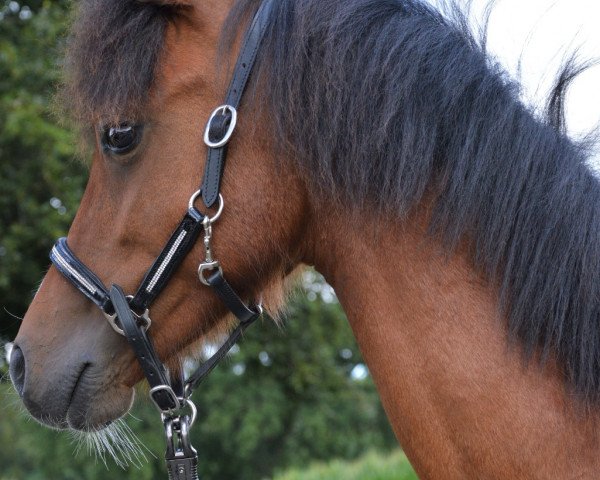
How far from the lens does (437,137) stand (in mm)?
2033

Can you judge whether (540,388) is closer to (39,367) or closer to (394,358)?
(394,358)

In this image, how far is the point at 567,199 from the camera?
6.23 feet

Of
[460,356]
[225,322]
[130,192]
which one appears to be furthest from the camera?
[225,322]

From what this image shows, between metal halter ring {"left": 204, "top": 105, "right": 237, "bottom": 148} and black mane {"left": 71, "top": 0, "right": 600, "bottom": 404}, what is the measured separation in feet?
0.33

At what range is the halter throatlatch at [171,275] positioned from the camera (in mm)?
2156

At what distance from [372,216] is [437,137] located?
11.0 inches

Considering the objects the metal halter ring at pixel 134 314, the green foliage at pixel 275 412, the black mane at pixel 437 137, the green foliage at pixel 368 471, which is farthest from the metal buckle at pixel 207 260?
the green foliage at pixel 275 412

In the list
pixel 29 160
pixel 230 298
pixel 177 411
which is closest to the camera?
pixel 230 298

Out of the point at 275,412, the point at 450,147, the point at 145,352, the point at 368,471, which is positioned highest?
the point at 450,147

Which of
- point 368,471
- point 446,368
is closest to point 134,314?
point 446,368

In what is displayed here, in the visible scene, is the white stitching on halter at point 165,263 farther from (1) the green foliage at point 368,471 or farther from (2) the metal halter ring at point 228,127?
(1) the green foliage at point 368,471

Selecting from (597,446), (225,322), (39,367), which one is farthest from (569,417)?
(39,367)

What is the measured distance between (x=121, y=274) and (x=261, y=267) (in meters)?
0.42

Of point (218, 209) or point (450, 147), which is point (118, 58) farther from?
point (450, 147)
